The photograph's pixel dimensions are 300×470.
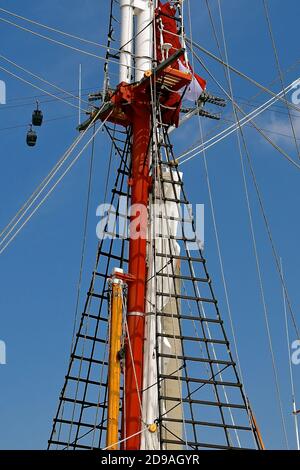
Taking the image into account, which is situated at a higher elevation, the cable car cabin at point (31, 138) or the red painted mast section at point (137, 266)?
the cable car cabin at point (31, 138)

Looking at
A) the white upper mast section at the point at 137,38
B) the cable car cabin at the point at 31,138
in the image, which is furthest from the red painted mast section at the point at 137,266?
the cable car cabin at the point at 31,138

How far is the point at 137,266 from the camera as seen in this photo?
697 inches

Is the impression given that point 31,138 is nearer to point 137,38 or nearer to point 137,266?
point 137,38

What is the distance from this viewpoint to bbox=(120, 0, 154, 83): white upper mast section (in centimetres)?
1969

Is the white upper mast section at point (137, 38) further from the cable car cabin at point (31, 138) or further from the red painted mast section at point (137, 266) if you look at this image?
the cable car cabin at point (31, 138)

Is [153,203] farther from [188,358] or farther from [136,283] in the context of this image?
[188,358]

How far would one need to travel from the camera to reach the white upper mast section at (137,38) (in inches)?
775

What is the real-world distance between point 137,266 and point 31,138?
12.7ft

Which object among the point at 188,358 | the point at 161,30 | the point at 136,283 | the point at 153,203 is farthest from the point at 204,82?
the point at 188,358

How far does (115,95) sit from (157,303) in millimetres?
4858

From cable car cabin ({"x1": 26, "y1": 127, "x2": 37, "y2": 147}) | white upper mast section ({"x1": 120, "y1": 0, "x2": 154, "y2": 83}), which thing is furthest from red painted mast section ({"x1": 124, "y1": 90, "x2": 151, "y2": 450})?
cable car cabin ({"x1": 26, "y1": 127, "x2": 37, "y2": 147})

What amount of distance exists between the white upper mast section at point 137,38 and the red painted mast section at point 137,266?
748mm

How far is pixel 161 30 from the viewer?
2000cm
